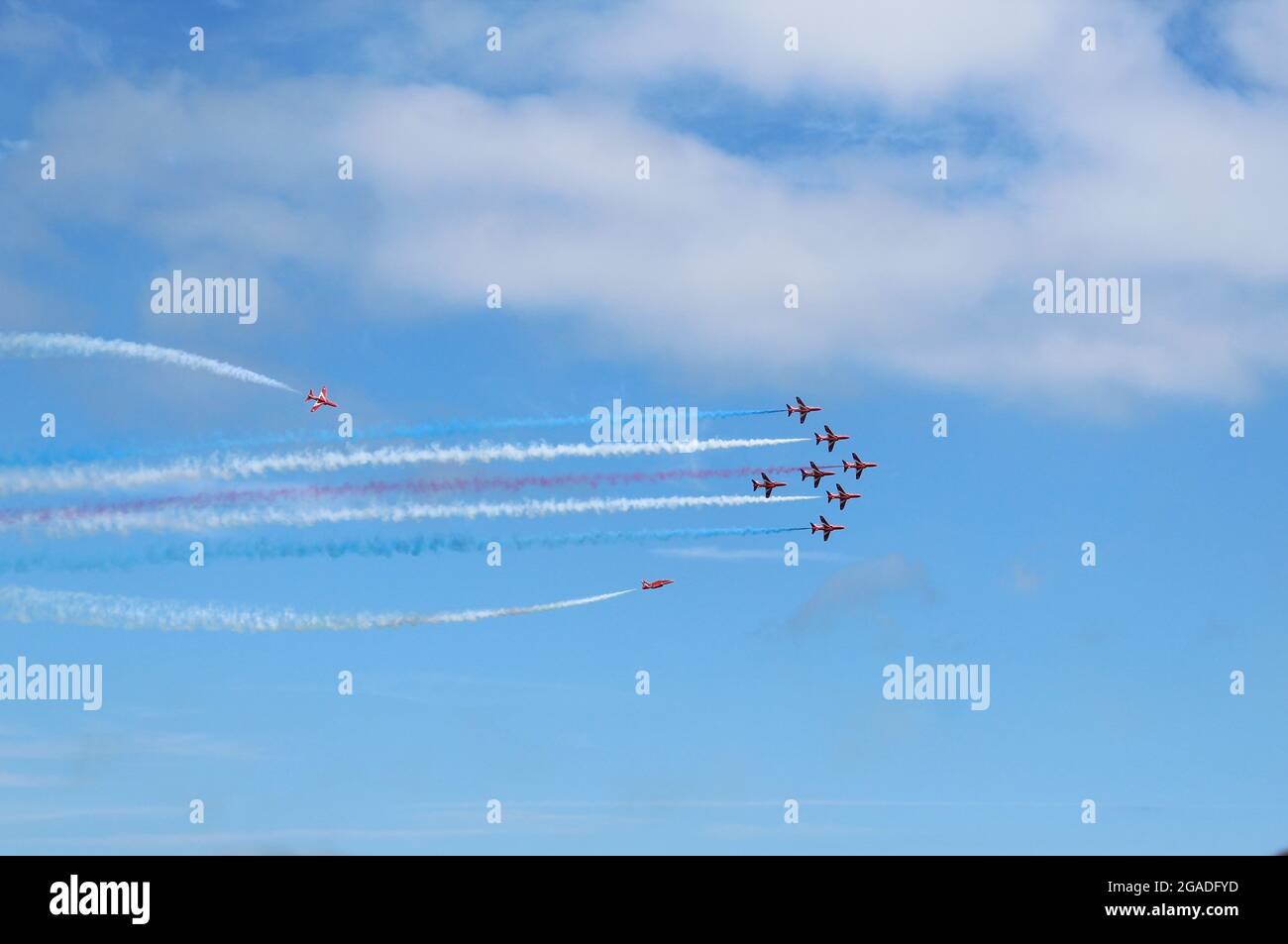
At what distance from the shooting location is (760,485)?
187375 millimetres
